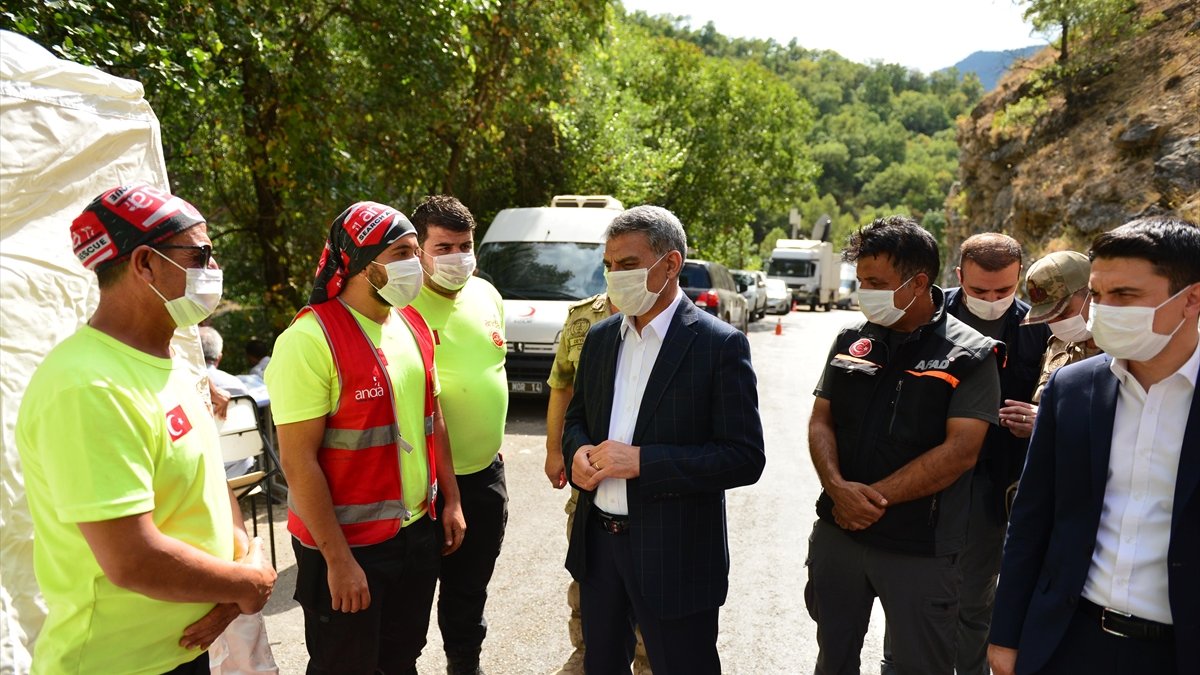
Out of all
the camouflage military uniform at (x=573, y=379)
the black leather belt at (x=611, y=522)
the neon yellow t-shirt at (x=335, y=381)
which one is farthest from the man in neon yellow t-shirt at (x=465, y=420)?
the black leather belt at (x=611, y=522)

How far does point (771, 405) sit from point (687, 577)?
28.8ft

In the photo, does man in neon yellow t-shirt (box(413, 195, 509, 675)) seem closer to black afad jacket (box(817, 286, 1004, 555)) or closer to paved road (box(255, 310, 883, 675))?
paved road (box(255, 310, 883, 675))

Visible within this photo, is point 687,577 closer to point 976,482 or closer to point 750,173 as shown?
point 976,482

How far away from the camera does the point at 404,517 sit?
2.81 m

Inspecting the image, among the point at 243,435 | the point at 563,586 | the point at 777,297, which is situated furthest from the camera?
the point at 777,297

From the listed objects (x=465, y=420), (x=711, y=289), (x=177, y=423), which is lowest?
(x=711, y=289)

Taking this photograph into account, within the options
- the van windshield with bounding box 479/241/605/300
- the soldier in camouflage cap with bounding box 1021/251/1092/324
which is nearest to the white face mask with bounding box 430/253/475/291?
the soldier in camouflage cap with bounding box 1021/251/1092/324

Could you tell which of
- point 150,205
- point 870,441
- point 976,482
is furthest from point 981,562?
point 150,205

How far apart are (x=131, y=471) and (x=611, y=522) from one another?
1.53 metres

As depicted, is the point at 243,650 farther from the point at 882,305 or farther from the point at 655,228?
the point at 882,305

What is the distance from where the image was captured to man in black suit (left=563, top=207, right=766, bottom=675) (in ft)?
8.89

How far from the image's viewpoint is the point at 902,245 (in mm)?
3045

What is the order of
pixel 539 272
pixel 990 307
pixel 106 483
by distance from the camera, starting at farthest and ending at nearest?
pixel 539 272
pixel 990 307
pixel 106 483

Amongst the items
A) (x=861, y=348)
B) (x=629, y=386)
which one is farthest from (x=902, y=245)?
(x=629, y=386)
